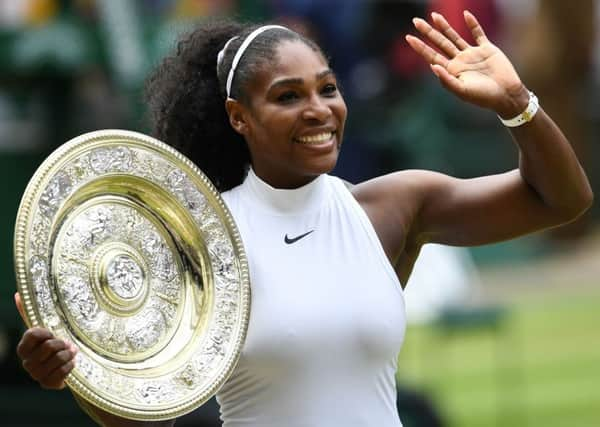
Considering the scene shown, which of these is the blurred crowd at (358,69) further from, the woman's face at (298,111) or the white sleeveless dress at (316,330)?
the white sleeveless dress at (316,330)

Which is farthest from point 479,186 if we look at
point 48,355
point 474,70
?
point 48,355

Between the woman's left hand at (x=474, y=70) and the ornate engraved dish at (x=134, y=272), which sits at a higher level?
the woman's left hand at (x=474, y=70)

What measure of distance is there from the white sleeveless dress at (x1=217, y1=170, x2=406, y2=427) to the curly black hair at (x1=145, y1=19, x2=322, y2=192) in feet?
0.69

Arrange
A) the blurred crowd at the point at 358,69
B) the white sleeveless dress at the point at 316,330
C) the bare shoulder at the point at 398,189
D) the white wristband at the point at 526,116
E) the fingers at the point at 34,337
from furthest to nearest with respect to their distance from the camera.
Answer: the blurred crowd at the point at 358,69, the bare shoulder at the point at 398,189, the white wristband at the point at 526,116, the white sleeveless dress at the point at 316,330, the fingers at the point at 34,337

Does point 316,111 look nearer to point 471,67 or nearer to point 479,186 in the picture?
point 471,67

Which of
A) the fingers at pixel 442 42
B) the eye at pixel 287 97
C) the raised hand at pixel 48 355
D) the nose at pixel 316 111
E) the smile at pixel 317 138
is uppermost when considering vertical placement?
the fingers at pixel 442 42

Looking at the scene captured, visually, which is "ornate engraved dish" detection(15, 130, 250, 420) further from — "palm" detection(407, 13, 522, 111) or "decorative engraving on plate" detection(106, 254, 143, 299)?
"palm" detection(407, 13, 522, 111)

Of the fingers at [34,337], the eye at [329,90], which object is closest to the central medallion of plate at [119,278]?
the fingers at [34,337]

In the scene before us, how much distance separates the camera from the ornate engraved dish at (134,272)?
127 inches

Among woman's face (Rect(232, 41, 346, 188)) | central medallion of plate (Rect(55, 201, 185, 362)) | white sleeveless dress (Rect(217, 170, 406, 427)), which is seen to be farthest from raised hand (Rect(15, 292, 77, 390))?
woman's face (Rect(232, 41, 346, 188))

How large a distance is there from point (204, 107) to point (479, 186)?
0.67 m

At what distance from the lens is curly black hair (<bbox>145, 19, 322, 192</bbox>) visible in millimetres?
3795

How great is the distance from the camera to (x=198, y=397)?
11.1 feet

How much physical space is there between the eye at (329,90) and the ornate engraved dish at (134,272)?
33cm
